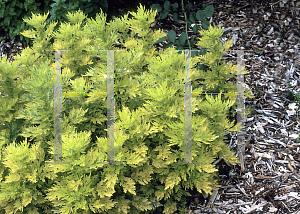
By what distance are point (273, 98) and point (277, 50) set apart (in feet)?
2.86

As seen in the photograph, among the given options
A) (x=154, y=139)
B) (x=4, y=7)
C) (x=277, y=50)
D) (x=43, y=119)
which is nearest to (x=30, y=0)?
(x=4, y=7)

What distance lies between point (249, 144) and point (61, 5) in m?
3.18

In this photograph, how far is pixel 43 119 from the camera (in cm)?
214

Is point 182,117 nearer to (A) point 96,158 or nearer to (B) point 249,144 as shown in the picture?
(A) point 96,158

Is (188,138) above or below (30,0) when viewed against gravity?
below

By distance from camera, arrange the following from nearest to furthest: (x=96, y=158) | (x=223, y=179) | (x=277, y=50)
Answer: (x=96, y=158) → (x=223, y=179) → (x=277, y=50)

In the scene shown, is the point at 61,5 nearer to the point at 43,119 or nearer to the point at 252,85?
the point at 43,119

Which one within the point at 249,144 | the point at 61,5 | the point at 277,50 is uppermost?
the point at 61,5

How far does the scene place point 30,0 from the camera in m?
4.23

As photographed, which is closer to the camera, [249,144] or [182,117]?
[182,117]

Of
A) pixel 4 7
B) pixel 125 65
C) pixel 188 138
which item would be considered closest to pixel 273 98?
pixel 188 138

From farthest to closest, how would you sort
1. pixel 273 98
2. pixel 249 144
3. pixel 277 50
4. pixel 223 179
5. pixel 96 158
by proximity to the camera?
1. pixel 277 50
2. pixel 273 98
3. pixel 249 144
4. pixel 223 179
5. pixel 96 158

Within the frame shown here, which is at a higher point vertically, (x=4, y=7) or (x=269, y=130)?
(x=4, y=7)

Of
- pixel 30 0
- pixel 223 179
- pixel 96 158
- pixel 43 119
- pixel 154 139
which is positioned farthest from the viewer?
pixel 30 0
